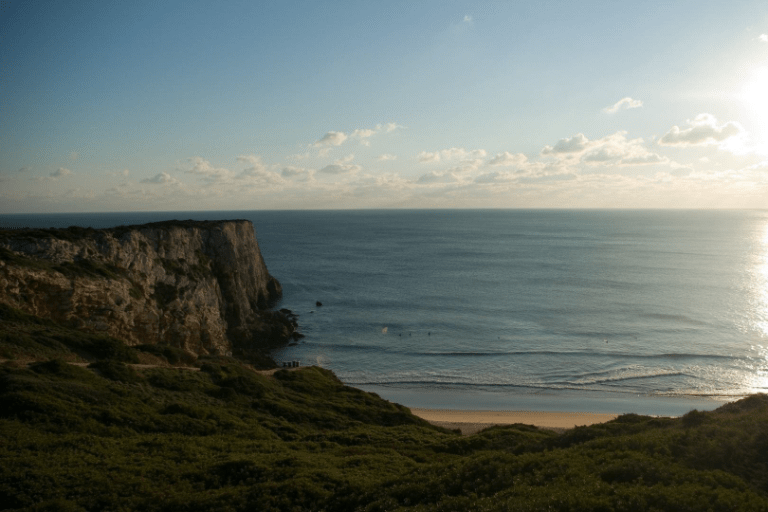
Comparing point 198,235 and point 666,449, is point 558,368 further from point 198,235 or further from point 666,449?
point 198,235

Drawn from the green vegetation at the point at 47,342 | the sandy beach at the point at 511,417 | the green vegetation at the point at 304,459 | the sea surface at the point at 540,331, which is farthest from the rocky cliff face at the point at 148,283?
the sandy beach at the point at 511,417

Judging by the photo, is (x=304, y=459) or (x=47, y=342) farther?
(x=47, y=342)

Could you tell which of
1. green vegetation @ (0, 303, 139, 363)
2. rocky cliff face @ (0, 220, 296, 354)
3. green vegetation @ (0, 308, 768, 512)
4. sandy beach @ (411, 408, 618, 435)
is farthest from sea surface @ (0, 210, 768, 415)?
green vegetation @ (0, 303, 139, 363)

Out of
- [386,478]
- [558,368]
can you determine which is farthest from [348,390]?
[558,368]

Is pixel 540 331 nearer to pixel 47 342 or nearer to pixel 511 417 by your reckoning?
pixel 511 417

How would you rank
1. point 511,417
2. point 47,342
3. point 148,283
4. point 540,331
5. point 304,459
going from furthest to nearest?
1. point 540,331
2. point 148,283
3. point 511,417
4. point 47,342
5. point 304,459

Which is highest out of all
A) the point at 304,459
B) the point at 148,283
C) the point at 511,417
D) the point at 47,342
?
the point at 148,283

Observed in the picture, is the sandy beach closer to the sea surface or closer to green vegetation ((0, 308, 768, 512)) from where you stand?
the sea surface

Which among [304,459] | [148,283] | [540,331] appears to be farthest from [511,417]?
[148,283]
